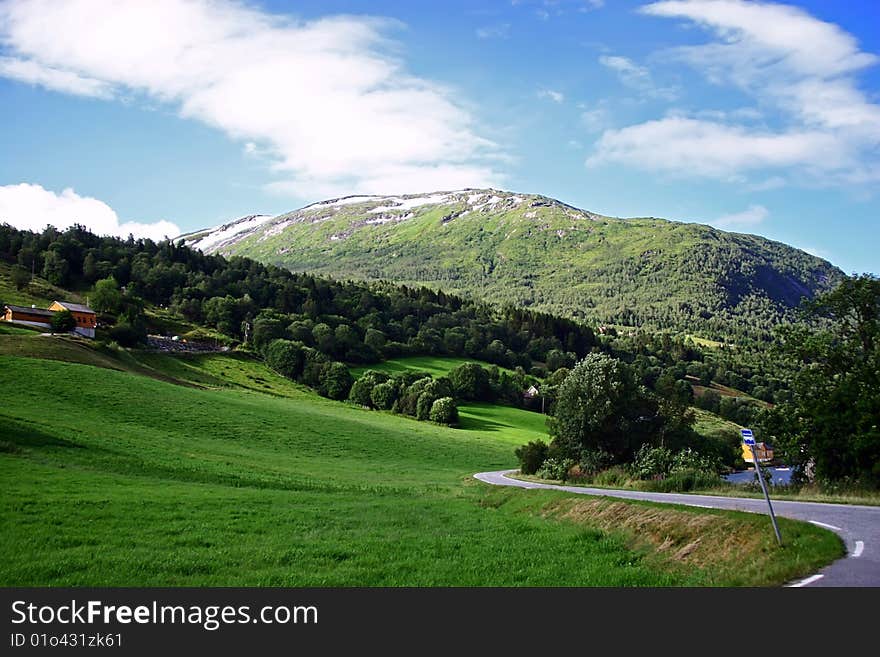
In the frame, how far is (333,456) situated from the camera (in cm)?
5956

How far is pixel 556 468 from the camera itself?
46438mm

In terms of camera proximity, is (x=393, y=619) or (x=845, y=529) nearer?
(x=393, y=619)

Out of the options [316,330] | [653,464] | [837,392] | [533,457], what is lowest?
[533,457]

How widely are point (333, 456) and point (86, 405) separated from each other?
22.0 metres

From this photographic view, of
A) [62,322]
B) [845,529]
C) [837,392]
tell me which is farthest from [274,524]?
[62,322]

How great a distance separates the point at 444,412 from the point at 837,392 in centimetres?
7635

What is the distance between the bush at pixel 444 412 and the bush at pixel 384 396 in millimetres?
12579

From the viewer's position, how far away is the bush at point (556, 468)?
150 feet

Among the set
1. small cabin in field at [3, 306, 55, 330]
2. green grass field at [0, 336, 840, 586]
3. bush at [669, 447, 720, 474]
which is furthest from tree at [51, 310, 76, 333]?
bush at [669, 447, 720, 474]

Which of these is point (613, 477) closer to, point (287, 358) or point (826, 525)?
point (826, 525)

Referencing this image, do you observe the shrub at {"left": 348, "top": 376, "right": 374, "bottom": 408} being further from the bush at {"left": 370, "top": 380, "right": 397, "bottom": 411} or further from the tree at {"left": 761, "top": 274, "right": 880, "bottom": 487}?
the tree at {"left": 761, "top": 274, "right": 880, "bottom": 487}

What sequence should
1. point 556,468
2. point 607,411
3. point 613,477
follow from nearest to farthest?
point 613,477 < point 607,411 < point 556,468

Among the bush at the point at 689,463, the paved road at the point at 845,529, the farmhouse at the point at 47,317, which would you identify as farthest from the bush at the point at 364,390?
the paved road at the point at 845,529

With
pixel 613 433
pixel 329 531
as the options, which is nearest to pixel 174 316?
pixel 613 433
